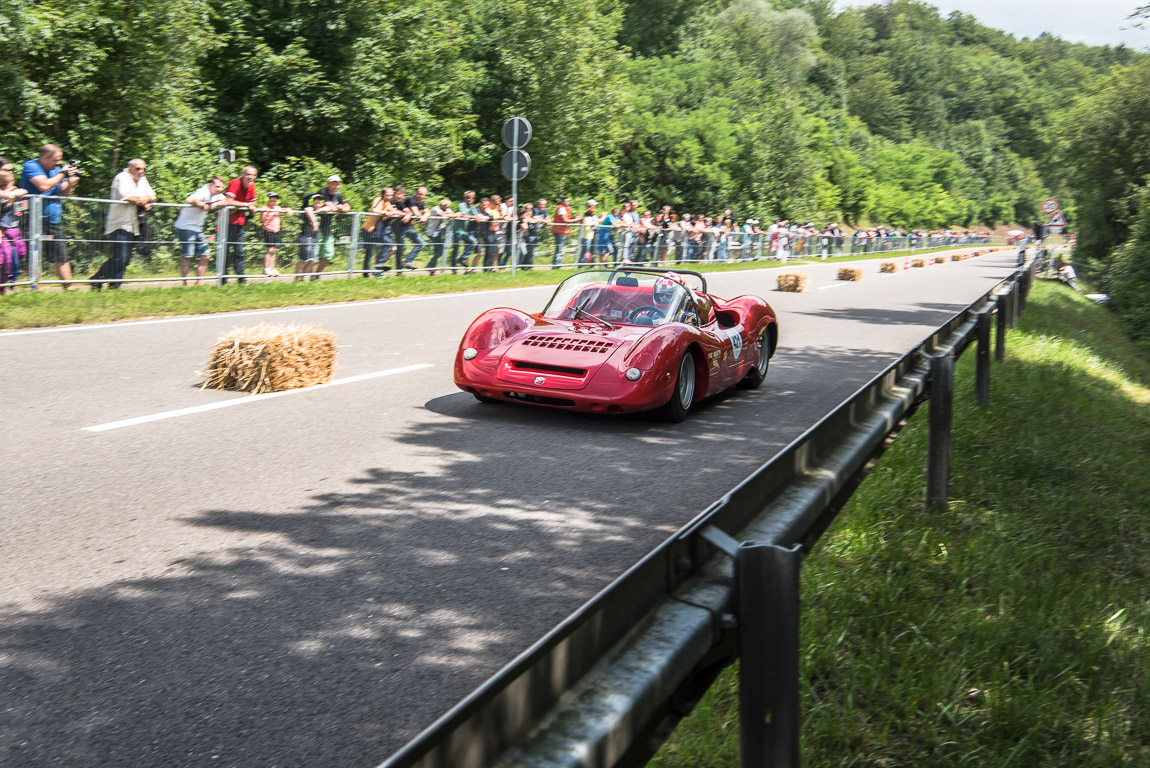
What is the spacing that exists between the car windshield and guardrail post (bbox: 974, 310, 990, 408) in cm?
228

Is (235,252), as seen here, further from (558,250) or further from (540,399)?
(558,250)

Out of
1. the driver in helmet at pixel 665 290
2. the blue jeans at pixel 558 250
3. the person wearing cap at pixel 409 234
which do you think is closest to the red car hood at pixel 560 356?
the driver in helmet at pixel 665 290

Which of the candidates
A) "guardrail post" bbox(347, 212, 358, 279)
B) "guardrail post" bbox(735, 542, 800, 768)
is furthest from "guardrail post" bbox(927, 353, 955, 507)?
"guardrail post" bbox(347, 212, 358, 279)

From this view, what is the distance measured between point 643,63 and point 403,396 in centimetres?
5420

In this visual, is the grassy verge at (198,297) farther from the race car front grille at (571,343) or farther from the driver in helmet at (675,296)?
the driver in helmet at (675,296)

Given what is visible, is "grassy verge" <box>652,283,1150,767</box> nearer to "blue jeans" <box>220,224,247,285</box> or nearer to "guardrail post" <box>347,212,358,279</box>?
"blue jeans" <box>220,224,247,285</box>

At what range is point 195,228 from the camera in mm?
15523

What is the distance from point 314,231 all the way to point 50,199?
5.28 meters

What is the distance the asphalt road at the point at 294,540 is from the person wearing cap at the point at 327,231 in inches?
331

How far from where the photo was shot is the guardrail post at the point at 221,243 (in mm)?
15875

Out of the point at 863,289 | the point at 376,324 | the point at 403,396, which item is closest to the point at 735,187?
the point at 863,289

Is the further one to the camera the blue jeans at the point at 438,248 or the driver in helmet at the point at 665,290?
the blue jeans at the point at 438,248

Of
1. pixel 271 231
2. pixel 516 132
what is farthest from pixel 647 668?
pixel 516 132

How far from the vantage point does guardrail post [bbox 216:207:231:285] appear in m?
15.9
